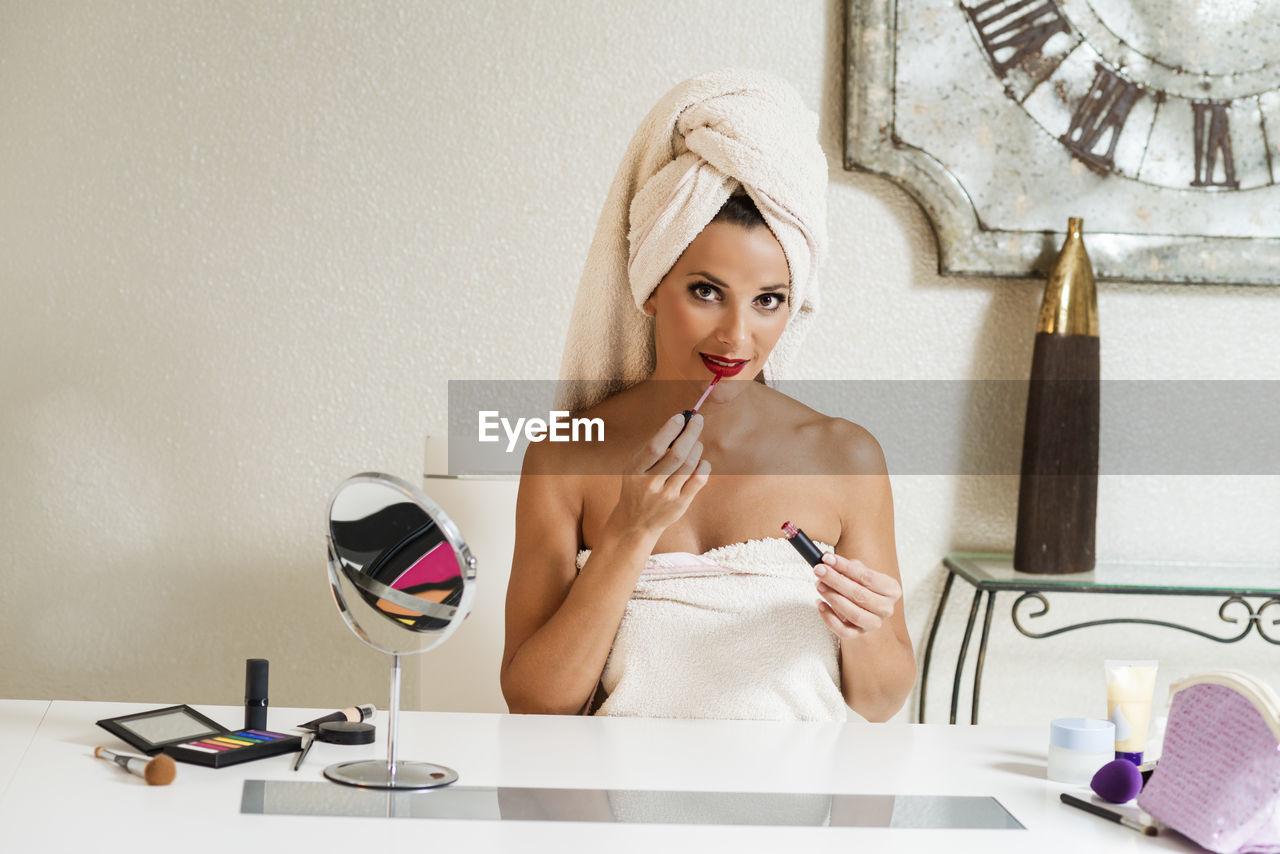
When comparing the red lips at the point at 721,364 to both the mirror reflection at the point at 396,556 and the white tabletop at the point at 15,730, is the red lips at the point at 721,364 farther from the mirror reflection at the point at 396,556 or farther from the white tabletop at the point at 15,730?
the white tabletop at the point at 15,730

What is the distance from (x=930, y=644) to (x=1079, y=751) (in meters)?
0.94

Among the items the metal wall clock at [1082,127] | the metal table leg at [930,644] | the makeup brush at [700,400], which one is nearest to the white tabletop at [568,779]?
the makeup brush at [700,400]

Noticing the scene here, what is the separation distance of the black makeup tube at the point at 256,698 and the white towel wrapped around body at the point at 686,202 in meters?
0.49

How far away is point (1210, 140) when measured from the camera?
1.81 m

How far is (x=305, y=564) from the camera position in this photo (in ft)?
6.02

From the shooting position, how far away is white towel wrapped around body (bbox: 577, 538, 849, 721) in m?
1.16

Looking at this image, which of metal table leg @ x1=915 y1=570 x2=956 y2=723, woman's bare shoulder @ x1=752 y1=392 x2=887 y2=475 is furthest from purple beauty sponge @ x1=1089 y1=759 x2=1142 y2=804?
metal table leg @ x1=915 y1=570 x2=956 y2=723

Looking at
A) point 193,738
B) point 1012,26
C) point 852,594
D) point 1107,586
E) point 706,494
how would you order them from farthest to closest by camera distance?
1. point 1012,26
2. point 1107,586
3. point 706,494
4. point 852,594
5. point 193,738

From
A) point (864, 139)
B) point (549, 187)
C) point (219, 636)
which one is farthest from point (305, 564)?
point (864, 139)

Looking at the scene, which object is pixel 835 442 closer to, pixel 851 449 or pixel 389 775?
pixel 851 449

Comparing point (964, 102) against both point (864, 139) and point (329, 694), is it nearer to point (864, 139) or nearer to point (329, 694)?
point (864, 139)

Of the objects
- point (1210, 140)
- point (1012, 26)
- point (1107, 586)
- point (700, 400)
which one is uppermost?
point (1012, 26)

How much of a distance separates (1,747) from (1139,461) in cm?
157

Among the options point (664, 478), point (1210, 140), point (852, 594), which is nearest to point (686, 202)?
point (664, 478)
